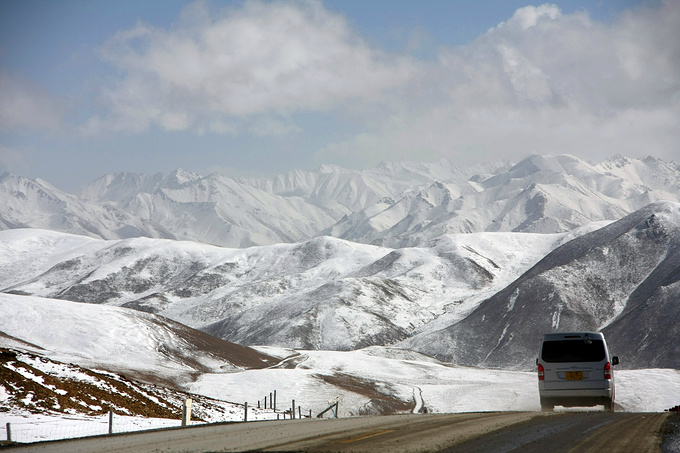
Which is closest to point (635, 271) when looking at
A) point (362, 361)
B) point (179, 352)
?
point (362, 361)

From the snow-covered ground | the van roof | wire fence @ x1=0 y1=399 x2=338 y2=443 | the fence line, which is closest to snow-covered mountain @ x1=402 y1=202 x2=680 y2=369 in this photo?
the snow-covered ground

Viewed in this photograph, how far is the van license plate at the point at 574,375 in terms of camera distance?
27438 mm

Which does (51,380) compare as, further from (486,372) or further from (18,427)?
(486,372)

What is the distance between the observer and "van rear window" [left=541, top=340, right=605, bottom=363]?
2750 cm

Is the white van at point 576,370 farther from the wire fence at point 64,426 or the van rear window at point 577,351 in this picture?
the wire fence at point 64,426

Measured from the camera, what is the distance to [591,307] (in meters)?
175

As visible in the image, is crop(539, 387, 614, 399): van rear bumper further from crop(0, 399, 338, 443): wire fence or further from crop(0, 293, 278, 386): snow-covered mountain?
crop(0, 293, 278, 386): snow-covered mountain

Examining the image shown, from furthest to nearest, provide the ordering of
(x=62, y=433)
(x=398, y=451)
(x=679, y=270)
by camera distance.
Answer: (x=679, y=270) → (x=62, y=433) → (x=398, y=451)

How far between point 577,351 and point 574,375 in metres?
1.01

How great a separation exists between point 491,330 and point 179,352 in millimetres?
91906

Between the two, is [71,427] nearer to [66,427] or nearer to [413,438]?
[66,427]

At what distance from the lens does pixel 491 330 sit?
176m

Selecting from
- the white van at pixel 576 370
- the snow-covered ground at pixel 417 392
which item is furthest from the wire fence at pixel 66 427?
the snow-covered ground at pixel 417 392

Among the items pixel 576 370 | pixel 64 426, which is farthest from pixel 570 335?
pixel 64 426
